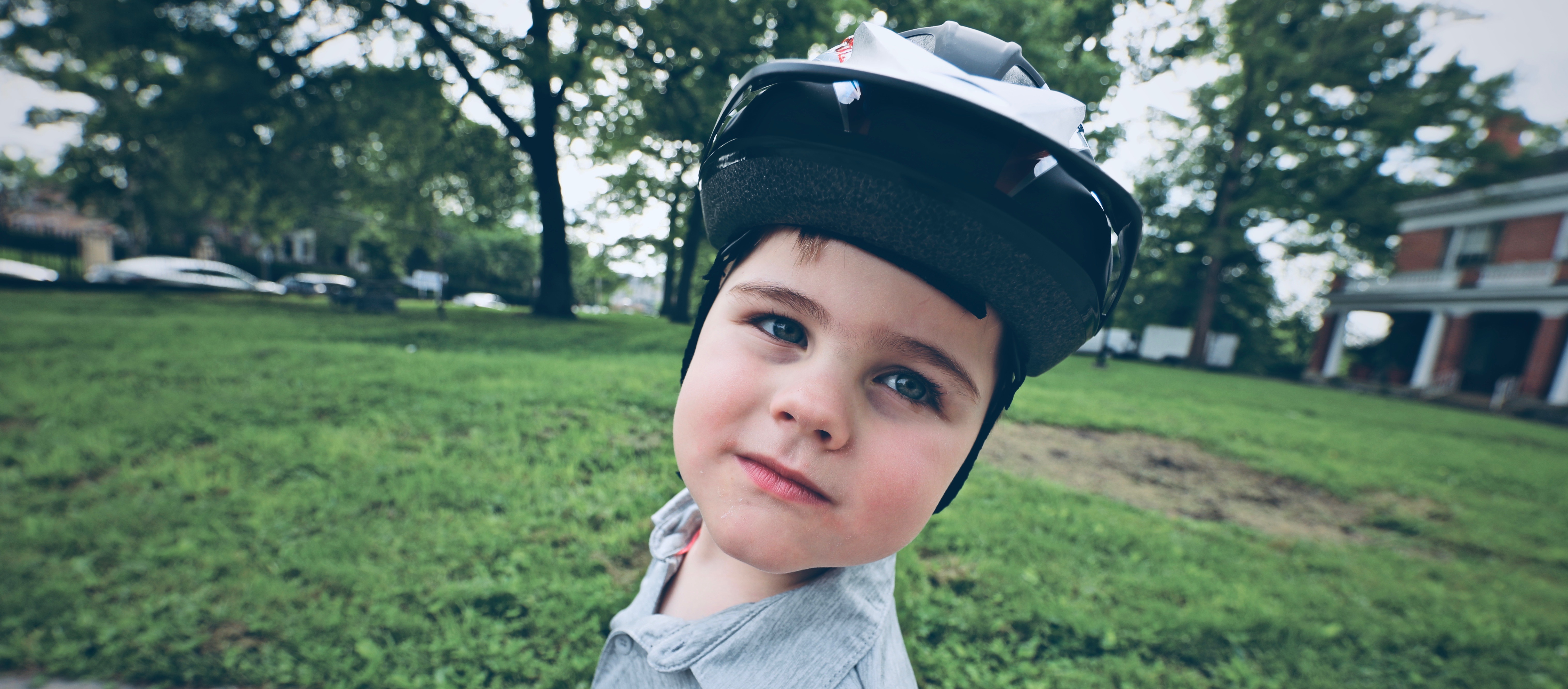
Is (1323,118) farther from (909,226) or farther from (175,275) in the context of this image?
(175,275)

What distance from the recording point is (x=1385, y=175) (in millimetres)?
18922

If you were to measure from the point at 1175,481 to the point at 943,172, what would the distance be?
18.7ft

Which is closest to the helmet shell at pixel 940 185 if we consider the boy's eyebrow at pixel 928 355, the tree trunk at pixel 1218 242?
the boy's eyebrow at pixel 928 355

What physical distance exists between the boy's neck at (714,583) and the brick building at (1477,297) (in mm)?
29515

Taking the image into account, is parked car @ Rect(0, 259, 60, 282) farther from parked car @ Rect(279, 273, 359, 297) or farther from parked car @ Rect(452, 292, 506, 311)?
parked car @ Rect(452, 292, 506, 311)

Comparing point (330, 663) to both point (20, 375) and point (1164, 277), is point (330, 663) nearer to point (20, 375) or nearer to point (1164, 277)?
point (20, 375)

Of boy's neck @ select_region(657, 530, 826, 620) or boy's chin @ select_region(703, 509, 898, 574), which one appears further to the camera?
boy's neck @ select_region(657, 530, 826, 620)

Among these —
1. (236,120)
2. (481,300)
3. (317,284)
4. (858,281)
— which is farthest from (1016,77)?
(481,300)

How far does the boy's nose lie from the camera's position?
0.78 metres

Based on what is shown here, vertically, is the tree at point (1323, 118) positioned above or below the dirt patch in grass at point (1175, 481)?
above

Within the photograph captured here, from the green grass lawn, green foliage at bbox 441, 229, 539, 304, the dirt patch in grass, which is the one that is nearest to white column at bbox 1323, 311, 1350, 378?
the green grass lawn

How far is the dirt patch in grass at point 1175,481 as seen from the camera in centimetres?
442

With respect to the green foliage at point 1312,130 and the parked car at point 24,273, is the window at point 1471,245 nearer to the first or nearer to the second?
the green foliage at point 1312,130

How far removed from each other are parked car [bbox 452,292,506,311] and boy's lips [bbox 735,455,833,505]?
120 ft
